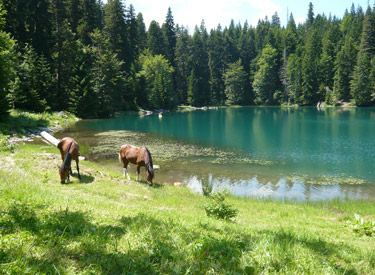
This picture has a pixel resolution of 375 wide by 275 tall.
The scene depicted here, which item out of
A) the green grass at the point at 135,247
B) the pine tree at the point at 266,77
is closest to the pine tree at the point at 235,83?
the pine tree at the point at 266,77

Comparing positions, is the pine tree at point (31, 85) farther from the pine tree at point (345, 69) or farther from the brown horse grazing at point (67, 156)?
the pine tree at point (345, 69)

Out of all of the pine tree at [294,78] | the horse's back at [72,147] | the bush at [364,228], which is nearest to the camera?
the bush at [364,228]

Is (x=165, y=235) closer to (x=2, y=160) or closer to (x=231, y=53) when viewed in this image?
(x=2, y=160)

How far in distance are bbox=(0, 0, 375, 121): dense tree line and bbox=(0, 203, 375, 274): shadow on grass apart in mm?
24976

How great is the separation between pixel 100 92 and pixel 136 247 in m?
56.7

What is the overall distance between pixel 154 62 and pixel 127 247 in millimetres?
78322

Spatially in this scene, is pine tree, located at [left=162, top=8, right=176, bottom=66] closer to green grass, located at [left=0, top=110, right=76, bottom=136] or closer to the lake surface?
green grass, located at [left=0, top=110, right=76, bottom=136]

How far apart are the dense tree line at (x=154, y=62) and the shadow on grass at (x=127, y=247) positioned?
24976 mm

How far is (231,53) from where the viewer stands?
4683 inches

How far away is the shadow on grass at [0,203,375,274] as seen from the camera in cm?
375

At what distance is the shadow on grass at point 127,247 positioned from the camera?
375cm

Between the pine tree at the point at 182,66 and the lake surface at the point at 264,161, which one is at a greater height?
the pine tree at the point at 182,66

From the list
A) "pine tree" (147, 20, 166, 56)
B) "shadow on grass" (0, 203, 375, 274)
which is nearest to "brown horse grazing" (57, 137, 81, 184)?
"shadow on grass" (0, 203, 375, 274)

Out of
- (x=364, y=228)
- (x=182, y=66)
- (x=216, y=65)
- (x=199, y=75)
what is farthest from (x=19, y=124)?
(x=216, y=65)
